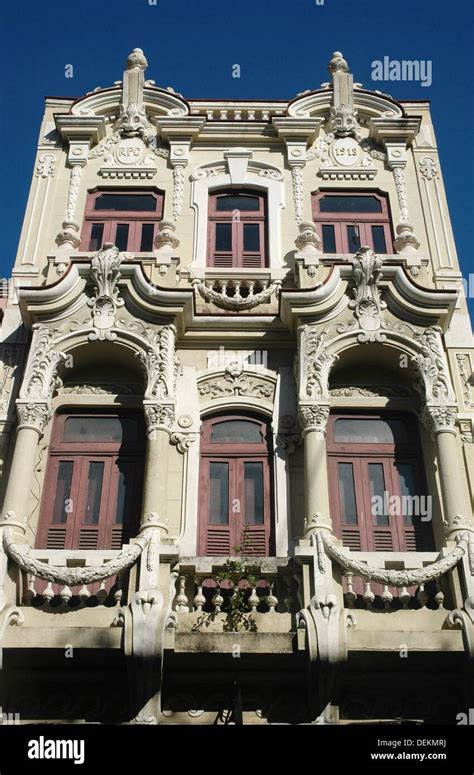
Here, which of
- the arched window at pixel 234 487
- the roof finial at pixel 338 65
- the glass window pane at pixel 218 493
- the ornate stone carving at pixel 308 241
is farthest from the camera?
the roof finial at pixel 338 65

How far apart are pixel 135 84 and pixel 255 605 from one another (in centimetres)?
1201

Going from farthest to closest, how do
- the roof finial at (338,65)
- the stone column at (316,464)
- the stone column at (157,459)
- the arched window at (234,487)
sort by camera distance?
the roof finial at (338,65) → the arched window at (234,487) → the stone column at (157,459) → the stone column at (316,464)

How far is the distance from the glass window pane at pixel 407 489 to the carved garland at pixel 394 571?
1537 millimetres

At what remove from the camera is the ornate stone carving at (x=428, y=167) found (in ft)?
57.2

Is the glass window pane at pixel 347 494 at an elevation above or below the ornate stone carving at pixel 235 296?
below

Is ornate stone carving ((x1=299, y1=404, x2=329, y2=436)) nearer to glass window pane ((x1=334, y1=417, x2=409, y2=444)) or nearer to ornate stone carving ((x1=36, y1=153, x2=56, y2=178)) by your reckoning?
glass window pane ((x1=334, y1=417, x2=409, y2=444))

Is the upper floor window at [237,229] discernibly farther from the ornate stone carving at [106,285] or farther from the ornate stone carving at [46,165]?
the ornate stone carving at [46,165]

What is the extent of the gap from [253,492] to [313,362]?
7.00ft

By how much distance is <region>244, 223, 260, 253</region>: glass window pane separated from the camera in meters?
16.4

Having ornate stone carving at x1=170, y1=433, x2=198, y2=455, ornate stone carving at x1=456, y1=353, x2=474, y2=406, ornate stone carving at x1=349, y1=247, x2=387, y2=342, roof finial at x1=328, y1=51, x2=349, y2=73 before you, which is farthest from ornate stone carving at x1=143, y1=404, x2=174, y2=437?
roof finial at x1=328, y1=51, x2=349, y2=73

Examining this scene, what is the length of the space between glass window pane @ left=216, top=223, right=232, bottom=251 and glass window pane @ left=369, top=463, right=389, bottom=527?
17.4 ft

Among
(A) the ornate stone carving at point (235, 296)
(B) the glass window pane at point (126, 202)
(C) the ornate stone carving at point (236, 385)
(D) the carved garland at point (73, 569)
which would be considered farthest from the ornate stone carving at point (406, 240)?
(D) the carved garland at point (73, 569)

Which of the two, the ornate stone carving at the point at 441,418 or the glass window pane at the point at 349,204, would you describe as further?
the glass window pane at the point at 349,204

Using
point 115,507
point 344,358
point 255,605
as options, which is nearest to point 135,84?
point 344,358
